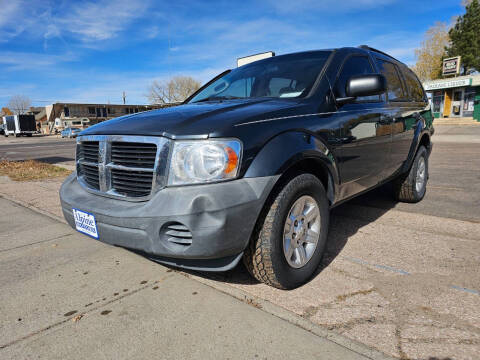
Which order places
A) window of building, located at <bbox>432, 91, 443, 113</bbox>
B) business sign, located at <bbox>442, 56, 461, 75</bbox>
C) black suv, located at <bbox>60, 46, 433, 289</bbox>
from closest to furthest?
black suv, located at <bbox>60, 46, 433, 289</bbox>
window of building, located at <bbox>432, 91, 443, 113</bbox>
business sign, located at <bbox>442, 56, 461, 75</bbox>

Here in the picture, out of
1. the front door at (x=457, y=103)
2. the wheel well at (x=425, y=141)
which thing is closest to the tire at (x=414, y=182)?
the wheel well at (x=425, y=141)

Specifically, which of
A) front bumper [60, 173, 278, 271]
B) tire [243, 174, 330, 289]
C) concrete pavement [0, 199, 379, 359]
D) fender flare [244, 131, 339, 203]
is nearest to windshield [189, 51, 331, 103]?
fender flare [244, 131, 339, 203]

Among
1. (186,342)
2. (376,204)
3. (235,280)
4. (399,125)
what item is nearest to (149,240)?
(186,342)

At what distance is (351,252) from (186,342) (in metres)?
1.72

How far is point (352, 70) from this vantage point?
121 inches

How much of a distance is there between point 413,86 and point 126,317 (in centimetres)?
444

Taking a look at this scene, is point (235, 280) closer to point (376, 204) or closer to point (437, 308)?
point (437, 308)

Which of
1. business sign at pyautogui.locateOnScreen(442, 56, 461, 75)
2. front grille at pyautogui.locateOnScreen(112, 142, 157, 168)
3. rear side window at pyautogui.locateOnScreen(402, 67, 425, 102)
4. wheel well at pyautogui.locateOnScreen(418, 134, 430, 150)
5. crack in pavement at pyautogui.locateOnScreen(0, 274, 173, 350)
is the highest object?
business sign at pyautogui.locateOnScreen(442, 56, 461, 75)

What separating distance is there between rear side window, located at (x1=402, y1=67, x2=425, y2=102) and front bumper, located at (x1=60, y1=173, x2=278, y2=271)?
3.26m

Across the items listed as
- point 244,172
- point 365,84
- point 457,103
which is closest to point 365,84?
point 365,84

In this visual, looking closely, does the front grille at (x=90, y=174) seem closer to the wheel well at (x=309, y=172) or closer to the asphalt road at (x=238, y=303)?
the asphalt road at (x=238, y=303)

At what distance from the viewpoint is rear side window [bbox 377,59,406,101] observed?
12.0ft

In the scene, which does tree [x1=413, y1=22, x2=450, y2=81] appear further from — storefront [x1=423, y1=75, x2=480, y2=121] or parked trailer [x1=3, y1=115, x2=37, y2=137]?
parked trailer [x1=3, y1=115, x2=37, y2=137]

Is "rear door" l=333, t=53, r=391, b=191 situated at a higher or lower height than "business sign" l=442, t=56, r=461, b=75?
lower
